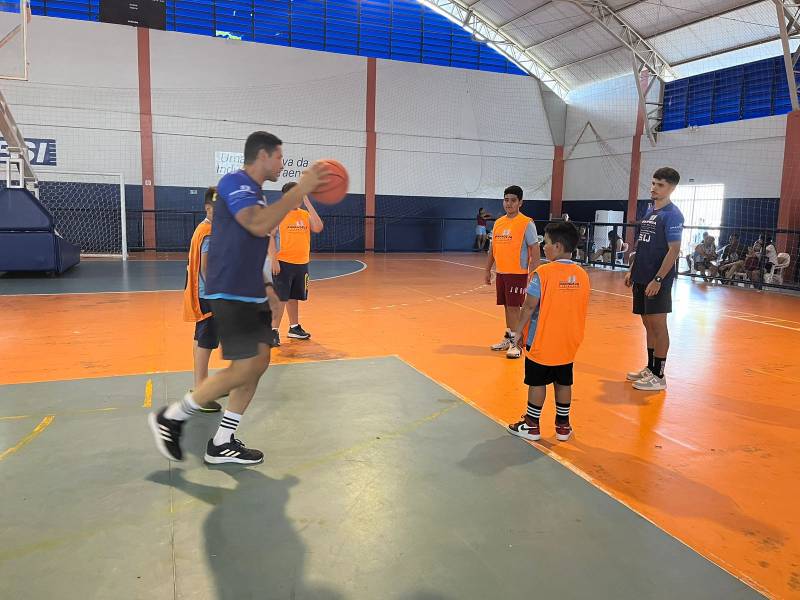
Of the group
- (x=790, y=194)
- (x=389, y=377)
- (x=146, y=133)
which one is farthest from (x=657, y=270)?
(x=146, y=133)

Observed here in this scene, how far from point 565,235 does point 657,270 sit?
1.83m

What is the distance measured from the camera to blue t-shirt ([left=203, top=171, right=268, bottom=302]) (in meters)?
2.99

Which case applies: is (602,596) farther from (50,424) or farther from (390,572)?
(50,424)

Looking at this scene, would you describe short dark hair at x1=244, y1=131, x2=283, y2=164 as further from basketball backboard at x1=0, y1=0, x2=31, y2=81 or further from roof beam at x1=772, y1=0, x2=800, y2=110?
basketball backboard at x1=0, y1=0, x2=31, y2=81

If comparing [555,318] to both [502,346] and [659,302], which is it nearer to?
[659,302]

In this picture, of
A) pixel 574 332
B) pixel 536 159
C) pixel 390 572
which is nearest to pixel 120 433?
pixel 390 572

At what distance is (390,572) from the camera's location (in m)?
2.38

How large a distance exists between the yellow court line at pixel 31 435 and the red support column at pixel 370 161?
60.7 feet

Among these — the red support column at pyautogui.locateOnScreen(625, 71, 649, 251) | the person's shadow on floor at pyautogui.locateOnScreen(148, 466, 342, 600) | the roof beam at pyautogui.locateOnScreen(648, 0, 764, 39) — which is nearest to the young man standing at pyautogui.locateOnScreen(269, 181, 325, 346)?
the person's shadow on floor at pyautogui.locateOnScreen(148, 466, 342, 600)

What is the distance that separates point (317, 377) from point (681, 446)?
2931 mm

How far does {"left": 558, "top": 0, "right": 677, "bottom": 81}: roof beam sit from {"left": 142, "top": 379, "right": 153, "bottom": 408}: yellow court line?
697 inches

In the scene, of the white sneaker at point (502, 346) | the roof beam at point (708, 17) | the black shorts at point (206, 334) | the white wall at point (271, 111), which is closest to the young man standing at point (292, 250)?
the black shorts at point (206, 334)

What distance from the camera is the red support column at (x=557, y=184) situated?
24.6 metres

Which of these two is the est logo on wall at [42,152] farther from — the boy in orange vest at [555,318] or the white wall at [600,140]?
the white wall at [600,140]
